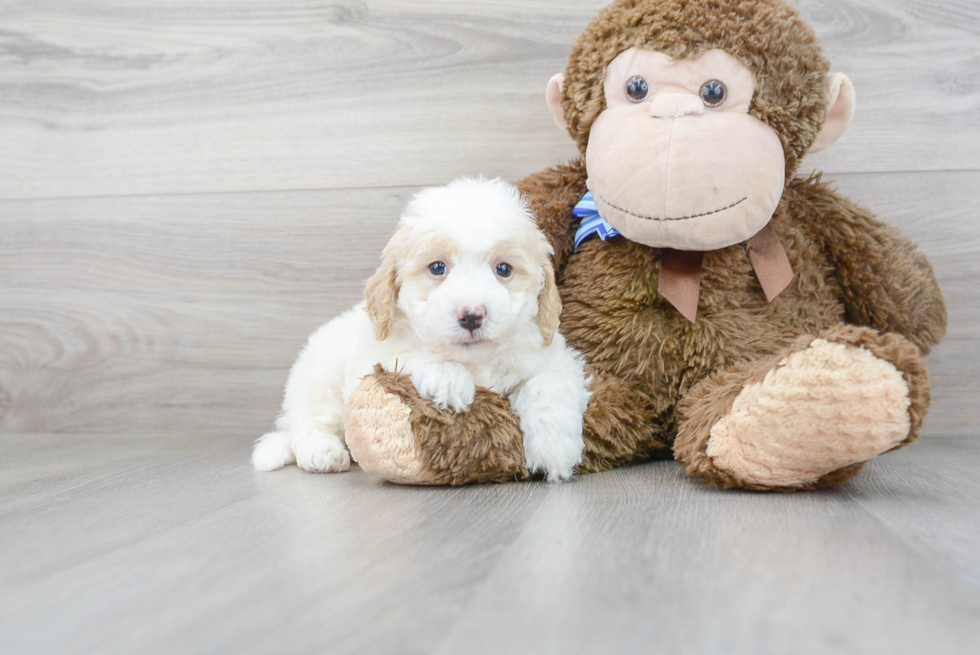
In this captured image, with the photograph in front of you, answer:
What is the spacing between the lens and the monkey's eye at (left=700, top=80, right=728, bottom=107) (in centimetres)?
100

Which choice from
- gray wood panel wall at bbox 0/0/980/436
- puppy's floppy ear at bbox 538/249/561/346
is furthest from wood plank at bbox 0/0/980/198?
puppy's floppy ear at bbox 538/249/561/346

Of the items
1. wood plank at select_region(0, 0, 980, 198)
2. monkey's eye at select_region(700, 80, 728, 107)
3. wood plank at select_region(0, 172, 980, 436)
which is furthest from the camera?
wood plank at select_region(0, 172, 980, 436)

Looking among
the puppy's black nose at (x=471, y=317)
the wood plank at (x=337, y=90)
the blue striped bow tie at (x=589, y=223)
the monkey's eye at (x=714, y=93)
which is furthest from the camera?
the wood plank at (x=337, y=90)

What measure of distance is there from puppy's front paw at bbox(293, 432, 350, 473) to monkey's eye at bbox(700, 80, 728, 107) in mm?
690

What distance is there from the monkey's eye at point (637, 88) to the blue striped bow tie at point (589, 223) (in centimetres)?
15

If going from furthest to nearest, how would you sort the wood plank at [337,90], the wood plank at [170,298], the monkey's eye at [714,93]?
1. the wood plank at [170,298]
2. the wood plank at [337,90]
3. the monkey's eye at [714,93]

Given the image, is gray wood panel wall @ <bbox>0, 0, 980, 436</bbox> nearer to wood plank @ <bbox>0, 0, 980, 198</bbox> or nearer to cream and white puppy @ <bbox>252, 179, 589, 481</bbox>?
wood plank @ <bbox>0, 0, 980, 198</bbox>

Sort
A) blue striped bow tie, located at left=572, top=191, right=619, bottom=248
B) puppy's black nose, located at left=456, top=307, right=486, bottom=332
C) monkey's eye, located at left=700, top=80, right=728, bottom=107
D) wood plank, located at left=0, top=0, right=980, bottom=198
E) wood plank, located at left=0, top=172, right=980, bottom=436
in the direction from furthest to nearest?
wood plank, located at left=0, top=172, right=980, bottom=436 < wood plank, located at left=0, top=0, right=980, bottom=198 < blue striped bow tie, located at left=572, top=191, right=619, bottom=248 < monkey's eye, located at left=700, top=80, right=728, bottom=107 < puppy's black nose, located at left=456, top=307, right=486, bottom=332

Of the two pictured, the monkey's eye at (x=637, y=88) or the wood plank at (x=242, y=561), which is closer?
the wood plank at (x=242, y=561)

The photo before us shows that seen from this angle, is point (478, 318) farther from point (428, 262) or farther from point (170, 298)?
point (170, 298)

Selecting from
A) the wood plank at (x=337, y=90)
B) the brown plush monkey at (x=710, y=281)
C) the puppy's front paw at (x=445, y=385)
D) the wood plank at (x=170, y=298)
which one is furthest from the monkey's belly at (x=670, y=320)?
the wood plank at (x=170, y=298)

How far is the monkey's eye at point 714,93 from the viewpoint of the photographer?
1.00 metres

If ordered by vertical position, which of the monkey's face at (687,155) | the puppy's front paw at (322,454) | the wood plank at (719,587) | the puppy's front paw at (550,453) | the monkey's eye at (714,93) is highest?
the monkey's eye at (714,93)

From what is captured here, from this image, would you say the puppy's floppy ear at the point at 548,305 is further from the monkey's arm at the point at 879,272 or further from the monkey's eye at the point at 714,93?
the monkey's arm at the point at 879,272
